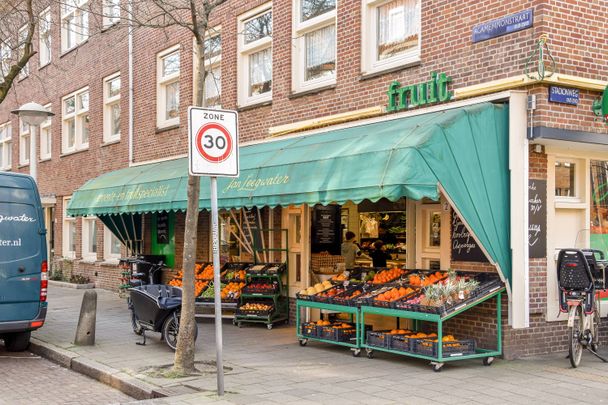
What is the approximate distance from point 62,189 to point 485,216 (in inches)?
686

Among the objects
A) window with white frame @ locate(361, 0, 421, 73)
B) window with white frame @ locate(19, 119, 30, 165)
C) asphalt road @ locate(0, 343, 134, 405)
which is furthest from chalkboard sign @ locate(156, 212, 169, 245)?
window with white frame @ locate(19, 119, 30, 165)

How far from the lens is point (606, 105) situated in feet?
29.3

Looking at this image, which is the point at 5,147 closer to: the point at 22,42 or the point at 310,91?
the point at 22,42

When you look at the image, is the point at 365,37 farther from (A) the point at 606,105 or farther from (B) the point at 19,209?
(B) the point at 19,209

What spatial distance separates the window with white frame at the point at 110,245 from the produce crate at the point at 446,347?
13.0 metres

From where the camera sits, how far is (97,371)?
29.5 ft

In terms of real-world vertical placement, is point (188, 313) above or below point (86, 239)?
below

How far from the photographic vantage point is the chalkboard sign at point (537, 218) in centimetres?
920

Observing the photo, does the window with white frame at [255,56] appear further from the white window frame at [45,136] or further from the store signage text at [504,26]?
the white window frame at [45,136]

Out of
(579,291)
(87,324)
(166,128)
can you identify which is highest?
(166,128)

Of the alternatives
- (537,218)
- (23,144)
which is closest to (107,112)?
(23,144)

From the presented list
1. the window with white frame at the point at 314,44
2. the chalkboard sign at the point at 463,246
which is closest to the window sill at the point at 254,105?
the window with white frame at the point at 314,44

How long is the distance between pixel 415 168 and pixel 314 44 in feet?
17.3

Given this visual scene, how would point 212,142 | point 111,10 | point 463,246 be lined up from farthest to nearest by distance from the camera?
point 111,10, point 463,246, point 212,142
